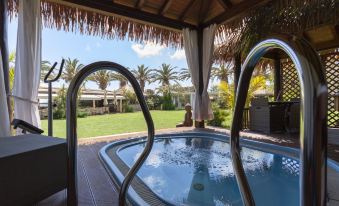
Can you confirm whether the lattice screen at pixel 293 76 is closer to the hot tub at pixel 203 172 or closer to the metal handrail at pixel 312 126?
the hot tub at pixel 203 172

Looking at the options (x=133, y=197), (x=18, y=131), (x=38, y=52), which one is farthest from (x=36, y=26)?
(x=133, y=197)

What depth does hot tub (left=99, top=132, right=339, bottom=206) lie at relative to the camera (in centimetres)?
225

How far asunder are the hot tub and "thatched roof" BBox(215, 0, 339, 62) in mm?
2017

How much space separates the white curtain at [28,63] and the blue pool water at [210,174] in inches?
60.9

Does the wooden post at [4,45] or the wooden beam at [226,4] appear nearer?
the wooden post at [4,45]

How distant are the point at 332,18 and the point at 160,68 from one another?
17.2m

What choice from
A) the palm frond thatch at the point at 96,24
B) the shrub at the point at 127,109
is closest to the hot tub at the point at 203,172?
the palm frond thatch at the point at 96,24

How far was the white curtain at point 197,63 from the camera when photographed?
17.9 ft

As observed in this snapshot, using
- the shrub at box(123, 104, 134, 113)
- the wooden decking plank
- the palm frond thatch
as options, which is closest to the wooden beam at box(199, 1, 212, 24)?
the palm frond thatch

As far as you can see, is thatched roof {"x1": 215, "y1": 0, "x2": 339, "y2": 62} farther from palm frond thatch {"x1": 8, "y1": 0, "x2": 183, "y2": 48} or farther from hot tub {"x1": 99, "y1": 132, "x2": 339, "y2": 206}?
hot tub {"x1": 99, "y1": 132, "x2": 339, "y2": 206}

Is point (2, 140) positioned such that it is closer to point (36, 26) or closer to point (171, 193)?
point (171, 193)

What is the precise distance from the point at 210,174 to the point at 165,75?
17868 millimetres

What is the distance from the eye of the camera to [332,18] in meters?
4.07

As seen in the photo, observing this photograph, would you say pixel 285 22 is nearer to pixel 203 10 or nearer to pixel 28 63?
pixel 203 10
